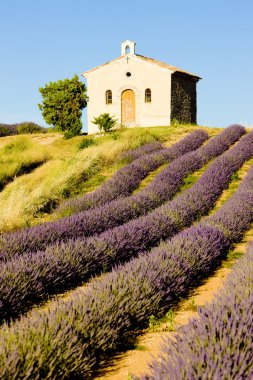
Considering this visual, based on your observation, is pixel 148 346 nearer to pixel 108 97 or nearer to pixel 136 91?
pixel 136 91

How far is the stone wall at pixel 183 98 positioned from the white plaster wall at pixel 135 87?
21.2 inches

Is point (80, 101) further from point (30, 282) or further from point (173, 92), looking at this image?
point (30, 282)

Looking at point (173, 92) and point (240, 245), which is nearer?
point (240, 245)

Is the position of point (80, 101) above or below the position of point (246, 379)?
above

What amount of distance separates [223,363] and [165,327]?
Result: 1.88 metres

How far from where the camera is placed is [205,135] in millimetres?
19594

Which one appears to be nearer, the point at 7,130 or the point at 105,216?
the point at 105,216

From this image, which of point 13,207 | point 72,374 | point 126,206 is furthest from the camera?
point 13,207

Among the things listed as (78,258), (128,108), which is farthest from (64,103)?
→ (78,258)

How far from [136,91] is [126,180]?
14004 millimetres

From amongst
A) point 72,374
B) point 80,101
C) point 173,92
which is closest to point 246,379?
point 72,374

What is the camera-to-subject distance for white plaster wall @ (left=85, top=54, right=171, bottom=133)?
2431 cm

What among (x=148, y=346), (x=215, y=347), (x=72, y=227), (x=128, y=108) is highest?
(x=128, y=108)

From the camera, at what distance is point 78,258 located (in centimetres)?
571
